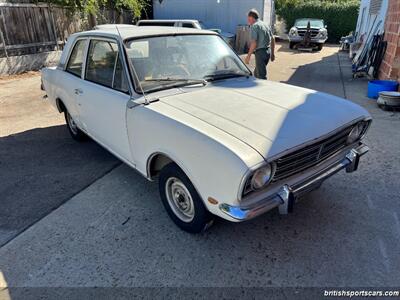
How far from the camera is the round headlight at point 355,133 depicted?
10.0ft

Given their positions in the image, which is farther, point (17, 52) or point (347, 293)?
point (17, 52)

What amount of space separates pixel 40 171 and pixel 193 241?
8.30 feet

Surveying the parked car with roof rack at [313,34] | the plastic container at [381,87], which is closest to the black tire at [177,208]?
the plastic container at [381,87]

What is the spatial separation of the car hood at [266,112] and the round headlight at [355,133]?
104mm

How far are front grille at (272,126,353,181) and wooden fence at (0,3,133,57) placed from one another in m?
11.1

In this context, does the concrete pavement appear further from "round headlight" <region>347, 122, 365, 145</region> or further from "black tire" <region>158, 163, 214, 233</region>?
"round headlight" <region>347, 122, 365, 145</region>

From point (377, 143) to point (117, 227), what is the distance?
4.06 meters

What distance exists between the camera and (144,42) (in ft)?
11.2

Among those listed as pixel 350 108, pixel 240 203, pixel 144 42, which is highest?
pixel 144 42

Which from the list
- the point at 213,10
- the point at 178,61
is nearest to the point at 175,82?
the point at 178,61

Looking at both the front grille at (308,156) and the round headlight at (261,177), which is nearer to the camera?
the round headlight at (261,177)

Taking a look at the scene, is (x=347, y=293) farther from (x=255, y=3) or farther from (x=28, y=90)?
(x=255, y=3)

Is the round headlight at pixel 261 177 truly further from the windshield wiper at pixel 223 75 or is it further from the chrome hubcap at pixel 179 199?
the windshield wiper at pixel 223 75

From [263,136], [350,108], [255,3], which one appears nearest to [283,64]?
[255,3]
